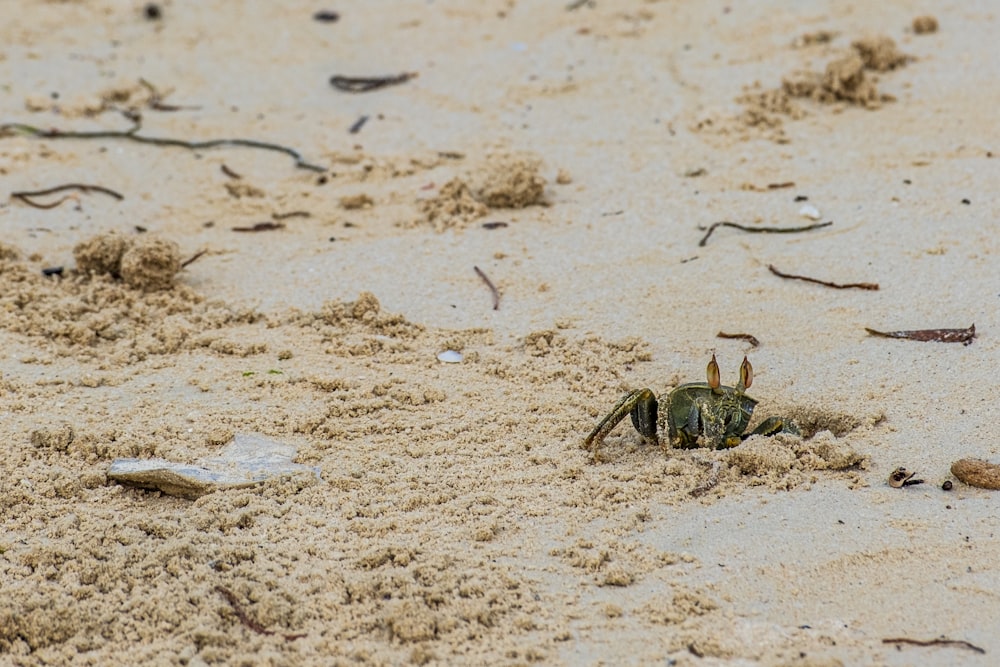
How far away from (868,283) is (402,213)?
2.05 m

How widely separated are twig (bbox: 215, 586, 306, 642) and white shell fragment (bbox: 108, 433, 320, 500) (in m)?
0.49

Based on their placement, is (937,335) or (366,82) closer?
(937,335)

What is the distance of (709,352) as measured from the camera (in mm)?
3824

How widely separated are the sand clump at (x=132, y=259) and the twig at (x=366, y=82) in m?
2.17

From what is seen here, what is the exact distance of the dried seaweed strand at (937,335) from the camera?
3672mm

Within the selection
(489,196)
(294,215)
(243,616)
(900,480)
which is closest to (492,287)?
(489,196)

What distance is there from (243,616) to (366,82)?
4.34 metres

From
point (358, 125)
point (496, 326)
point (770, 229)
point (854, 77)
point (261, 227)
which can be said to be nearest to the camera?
point (496, 326)

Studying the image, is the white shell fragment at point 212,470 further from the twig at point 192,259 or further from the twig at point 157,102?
the twig at point 157,102

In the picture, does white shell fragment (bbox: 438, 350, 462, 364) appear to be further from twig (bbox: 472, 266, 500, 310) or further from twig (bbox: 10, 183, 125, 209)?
twig (bbox: 10, 183, 125, 209)

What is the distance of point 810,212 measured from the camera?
468cm

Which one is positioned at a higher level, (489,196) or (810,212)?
(810,212)

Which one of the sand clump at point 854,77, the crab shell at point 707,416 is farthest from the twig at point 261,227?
the sand clump at point 854,77

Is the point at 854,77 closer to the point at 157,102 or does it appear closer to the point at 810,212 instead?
the point at 810,212
